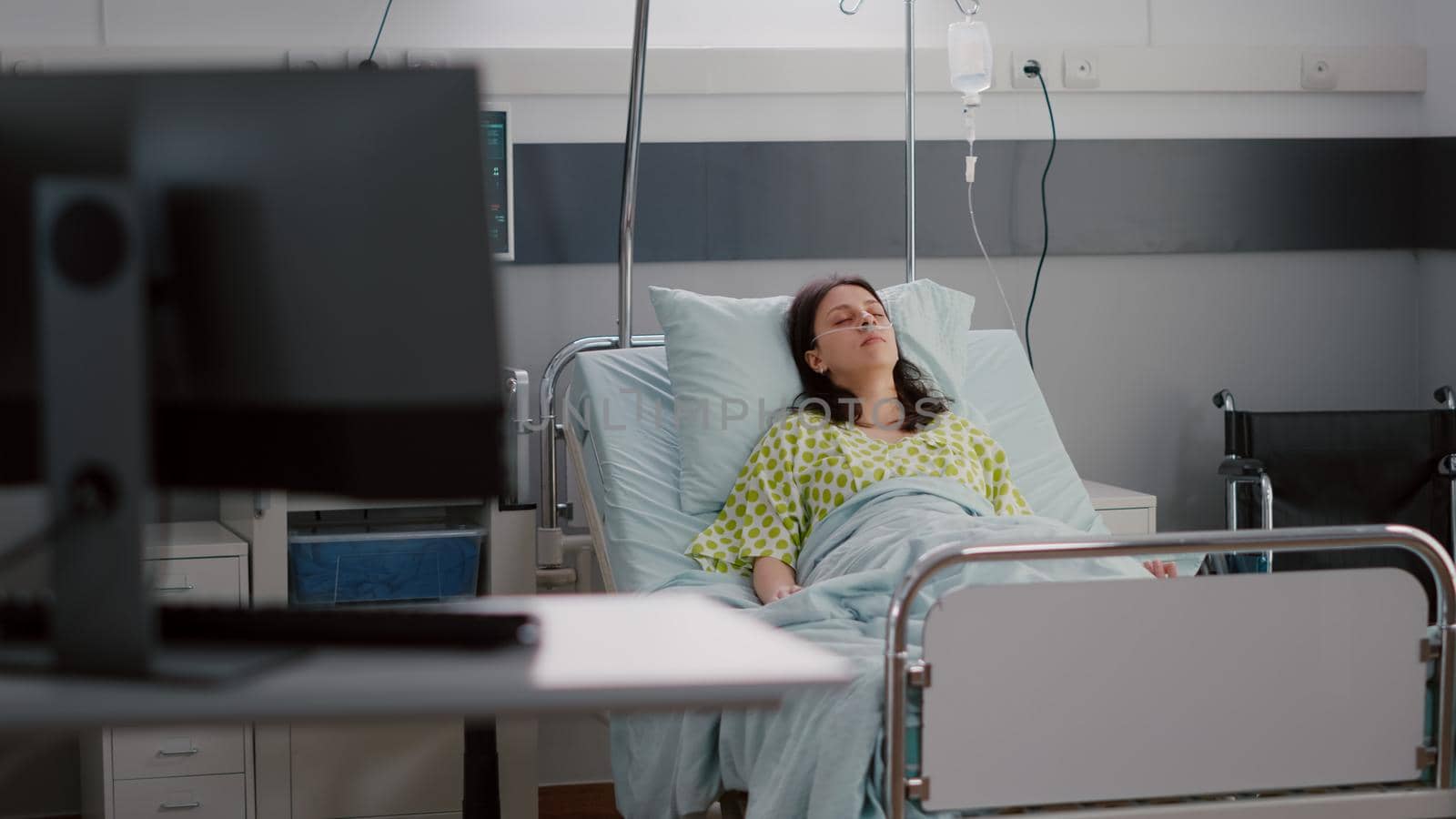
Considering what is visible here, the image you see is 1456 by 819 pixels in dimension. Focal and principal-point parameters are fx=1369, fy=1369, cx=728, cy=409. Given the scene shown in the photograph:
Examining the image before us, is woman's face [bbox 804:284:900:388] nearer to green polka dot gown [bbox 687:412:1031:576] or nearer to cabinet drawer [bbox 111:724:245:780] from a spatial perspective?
green polka dot gown [bbox 687:412:1031:576]

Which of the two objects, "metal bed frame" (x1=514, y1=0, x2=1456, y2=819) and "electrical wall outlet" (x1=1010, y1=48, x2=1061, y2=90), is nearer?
"metal bed frame" (x1=514, y1=0, x2=1456, y2=819)

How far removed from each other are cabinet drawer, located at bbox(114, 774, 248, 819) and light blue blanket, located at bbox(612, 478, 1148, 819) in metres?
0.85

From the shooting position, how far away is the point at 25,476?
1006 mm

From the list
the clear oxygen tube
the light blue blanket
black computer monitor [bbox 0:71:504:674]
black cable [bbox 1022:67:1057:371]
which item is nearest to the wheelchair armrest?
black cable [bbox 1022:67:1057:371]

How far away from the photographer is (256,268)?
0.96 m

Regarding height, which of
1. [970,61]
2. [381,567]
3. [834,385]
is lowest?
[381,567]

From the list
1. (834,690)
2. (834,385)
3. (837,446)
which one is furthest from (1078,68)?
(834,690)

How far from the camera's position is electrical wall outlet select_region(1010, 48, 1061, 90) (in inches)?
133

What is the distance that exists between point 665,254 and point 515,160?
41cm

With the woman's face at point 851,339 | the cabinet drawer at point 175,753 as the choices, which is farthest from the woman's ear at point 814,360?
the cabinet drawer at point 175,753

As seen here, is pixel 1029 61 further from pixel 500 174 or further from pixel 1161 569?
pixel 1161 569

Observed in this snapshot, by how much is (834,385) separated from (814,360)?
7cm

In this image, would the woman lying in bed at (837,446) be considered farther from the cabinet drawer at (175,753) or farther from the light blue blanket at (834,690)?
the cabinet drawer at (175,753)

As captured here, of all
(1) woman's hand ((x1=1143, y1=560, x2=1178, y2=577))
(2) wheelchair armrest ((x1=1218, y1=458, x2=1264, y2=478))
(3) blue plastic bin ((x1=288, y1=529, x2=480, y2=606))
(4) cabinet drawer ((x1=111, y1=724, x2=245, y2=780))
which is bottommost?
(4) cabinet drawer ((x1=111, y1=724, x2=245, y2=780))
